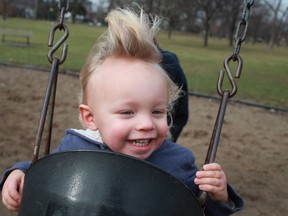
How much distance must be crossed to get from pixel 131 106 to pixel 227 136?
3.55 meters

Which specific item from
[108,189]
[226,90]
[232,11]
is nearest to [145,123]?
[108,189]

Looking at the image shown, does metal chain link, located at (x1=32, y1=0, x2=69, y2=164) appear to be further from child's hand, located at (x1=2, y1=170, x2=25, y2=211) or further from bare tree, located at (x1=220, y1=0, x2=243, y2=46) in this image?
bare tree, located at (x1=220, y1=0, x2=243, y2=46)

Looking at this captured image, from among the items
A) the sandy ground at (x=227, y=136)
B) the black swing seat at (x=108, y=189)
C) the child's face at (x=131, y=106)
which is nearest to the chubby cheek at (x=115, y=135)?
the child's face at (x=131, y=106)

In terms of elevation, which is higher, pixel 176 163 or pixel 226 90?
pixel 226 90

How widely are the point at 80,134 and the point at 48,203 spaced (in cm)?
39

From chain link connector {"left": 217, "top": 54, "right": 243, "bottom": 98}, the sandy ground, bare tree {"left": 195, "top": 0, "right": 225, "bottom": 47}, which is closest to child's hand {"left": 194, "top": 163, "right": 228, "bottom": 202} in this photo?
chain link connector {"left": 217, "top": 54, "right": 243, "bottom": 98}

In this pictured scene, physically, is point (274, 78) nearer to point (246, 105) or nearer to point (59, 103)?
point (246, 105)

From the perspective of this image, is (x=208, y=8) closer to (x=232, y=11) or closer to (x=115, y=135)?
(x=232, y=11)

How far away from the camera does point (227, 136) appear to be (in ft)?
14.5

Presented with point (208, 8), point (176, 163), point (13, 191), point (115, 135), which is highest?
point (208, 8)

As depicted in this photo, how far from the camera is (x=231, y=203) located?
3.62 ft

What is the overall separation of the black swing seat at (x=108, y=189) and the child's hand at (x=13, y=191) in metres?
0.27

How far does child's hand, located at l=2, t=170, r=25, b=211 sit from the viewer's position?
1.11 m

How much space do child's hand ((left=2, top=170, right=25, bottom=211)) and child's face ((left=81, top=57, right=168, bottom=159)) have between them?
28cm
